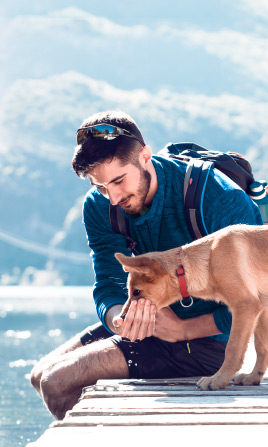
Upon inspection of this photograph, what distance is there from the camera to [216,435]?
4000 millimetres

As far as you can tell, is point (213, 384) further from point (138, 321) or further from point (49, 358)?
point (49, 358)

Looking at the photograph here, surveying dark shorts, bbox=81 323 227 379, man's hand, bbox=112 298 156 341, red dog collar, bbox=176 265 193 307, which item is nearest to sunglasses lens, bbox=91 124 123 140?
red dog collar, bbox=176 265 193 307

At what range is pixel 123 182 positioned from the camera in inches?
260

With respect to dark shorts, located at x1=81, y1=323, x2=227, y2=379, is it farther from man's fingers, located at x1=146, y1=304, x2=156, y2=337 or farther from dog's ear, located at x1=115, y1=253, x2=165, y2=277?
dog's ear, located at x1=115, y1=253, x2=165, y2=277

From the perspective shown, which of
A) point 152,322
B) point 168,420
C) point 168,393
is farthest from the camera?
point 152,322

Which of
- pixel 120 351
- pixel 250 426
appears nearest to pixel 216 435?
pixel 250 426

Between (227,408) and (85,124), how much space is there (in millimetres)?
2953

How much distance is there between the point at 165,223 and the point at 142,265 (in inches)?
30.6

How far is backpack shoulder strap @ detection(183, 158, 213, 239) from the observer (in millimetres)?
6520

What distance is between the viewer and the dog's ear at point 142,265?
20.3 ft

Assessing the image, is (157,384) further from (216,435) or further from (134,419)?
(216,435)

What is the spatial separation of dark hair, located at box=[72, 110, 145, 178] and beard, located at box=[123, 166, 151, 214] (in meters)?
0.16

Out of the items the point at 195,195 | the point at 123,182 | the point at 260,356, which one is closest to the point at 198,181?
the point at 195,195

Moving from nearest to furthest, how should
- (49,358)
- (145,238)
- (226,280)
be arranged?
(226,280), (145,238), (49,358)
